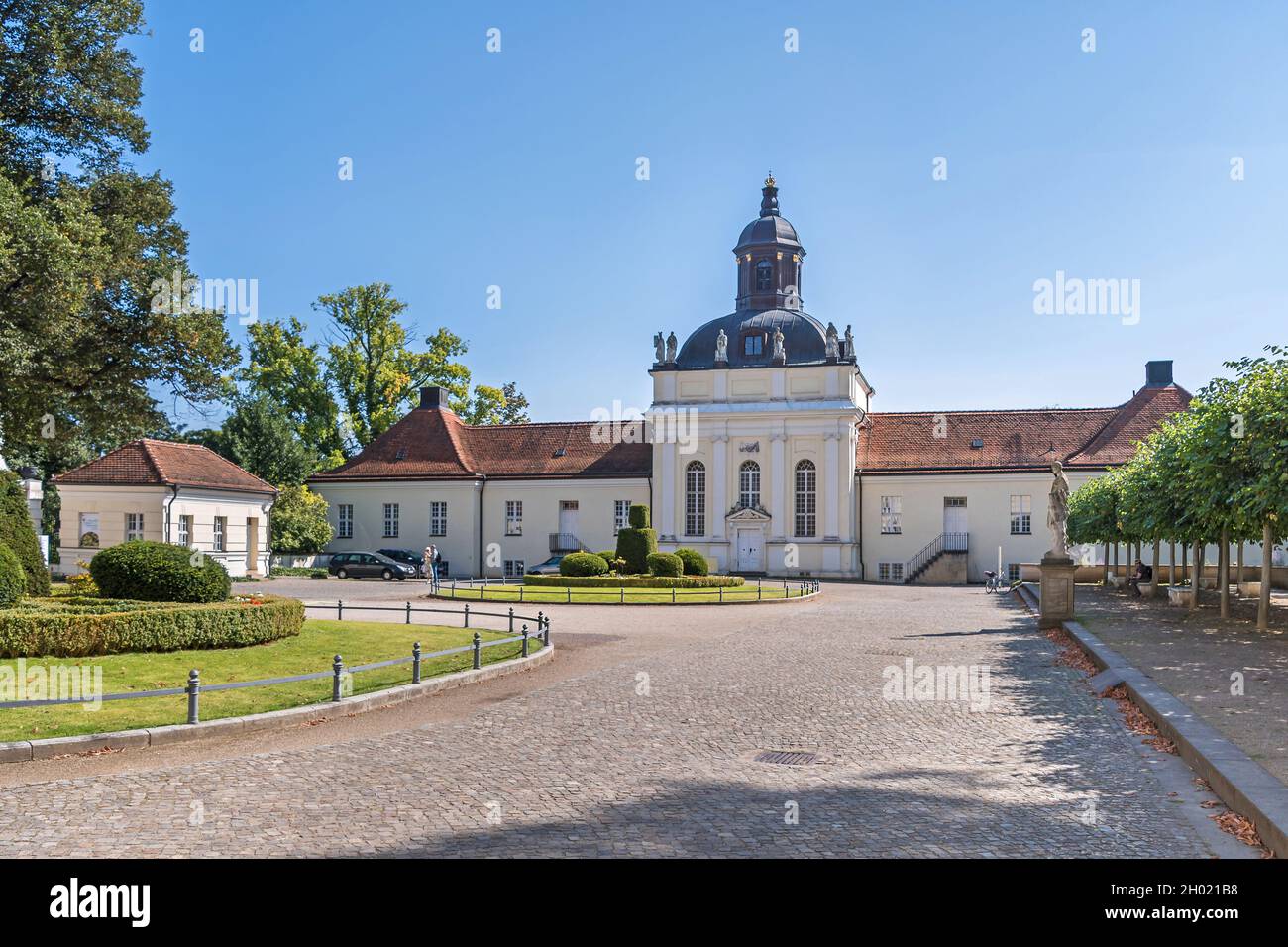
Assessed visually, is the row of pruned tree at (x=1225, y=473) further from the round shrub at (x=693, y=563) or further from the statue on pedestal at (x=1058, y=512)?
the round shrub at (x=693, y=563)

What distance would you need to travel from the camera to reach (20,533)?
2103 cm

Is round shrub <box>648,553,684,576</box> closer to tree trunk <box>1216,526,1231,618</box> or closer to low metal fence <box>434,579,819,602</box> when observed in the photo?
low metal fence <box>434,579,819,602</box>

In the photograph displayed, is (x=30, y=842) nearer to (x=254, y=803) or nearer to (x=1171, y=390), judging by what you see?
(x=254, y=803)

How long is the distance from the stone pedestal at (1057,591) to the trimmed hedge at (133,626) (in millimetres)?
15952

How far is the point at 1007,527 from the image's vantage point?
167 ft

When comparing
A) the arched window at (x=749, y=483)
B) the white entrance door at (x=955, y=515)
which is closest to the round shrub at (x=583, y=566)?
the arched window at (x=749, y=483)

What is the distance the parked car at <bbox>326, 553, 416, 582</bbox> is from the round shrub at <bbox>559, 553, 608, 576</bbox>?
1292cm

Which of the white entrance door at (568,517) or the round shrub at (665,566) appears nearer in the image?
the round shrub at (665,566)

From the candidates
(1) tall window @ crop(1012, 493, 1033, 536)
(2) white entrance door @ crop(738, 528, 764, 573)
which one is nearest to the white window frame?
(1) tall window @ crop(1012, 493, 1033, 536)

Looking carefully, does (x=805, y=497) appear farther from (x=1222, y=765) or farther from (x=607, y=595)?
(x=1222, y=765)

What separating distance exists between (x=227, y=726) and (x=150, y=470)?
34896 mm

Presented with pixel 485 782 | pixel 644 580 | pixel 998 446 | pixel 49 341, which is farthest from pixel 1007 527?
pixel 485 782

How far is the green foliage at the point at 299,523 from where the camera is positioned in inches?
2019
